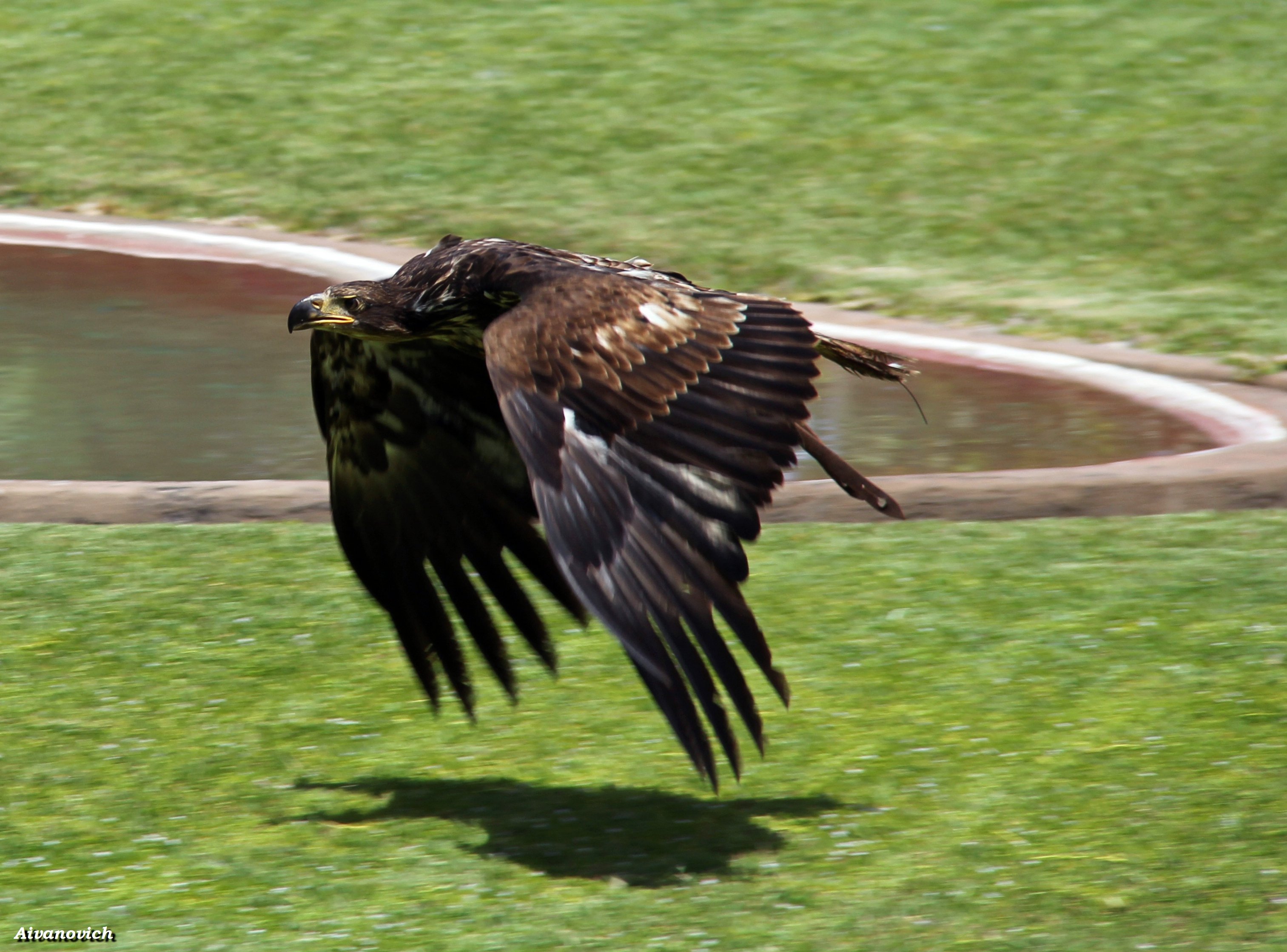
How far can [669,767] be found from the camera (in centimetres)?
539

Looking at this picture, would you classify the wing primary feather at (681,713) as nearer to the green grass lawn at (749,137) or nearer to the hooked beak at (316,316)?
the hooked beak at (316,316)

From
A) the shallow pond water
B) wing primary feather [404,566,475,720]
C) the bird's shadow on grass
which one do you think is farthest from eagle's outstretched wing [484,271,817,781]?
the shallow pond water

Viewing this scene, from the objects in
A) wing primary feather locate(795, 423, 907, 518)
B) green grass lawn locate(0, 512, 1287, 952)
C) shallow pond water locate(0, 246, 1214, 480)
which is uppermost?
wing primary feather locate(795, 423, 907, 518)

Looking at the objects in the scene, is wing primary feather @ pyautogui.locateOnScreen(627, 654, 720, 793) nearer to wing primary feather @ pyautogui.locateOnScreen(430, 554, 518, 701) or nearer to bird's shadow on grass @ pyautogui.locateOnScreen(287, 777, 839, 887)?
bird's shadow on grass @ pyautogui.locateOnScreen(287, 777, 839, 887)

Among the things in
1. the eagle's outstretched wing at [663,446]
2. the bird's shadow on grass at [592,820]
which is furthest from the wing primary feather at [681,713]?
the bird's shadow on grass at [592,820]

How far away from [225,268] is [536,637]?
23.6ft

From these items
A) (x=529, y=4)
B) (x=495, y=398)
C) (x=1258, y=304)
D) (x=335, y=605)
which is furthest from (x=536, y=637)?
(x=529, y=4)

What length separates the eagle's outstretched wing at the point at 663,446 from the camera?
162 inches

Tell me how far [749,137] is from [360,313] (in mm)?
8422

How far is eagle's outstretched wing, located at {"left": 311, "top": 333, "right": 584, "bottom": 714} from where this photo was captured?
5.40 meters

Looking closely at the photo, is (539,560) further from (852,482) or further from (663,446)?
(663,446)

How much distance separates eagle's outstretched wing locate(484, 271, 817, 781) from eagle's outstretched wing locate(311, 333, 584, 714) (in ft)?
2.87

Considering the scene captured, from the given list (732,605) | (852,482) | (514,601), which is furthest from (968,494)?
(732,605)

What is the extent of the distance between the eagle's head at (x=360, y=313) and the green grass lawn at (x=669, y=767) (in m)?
1.14
